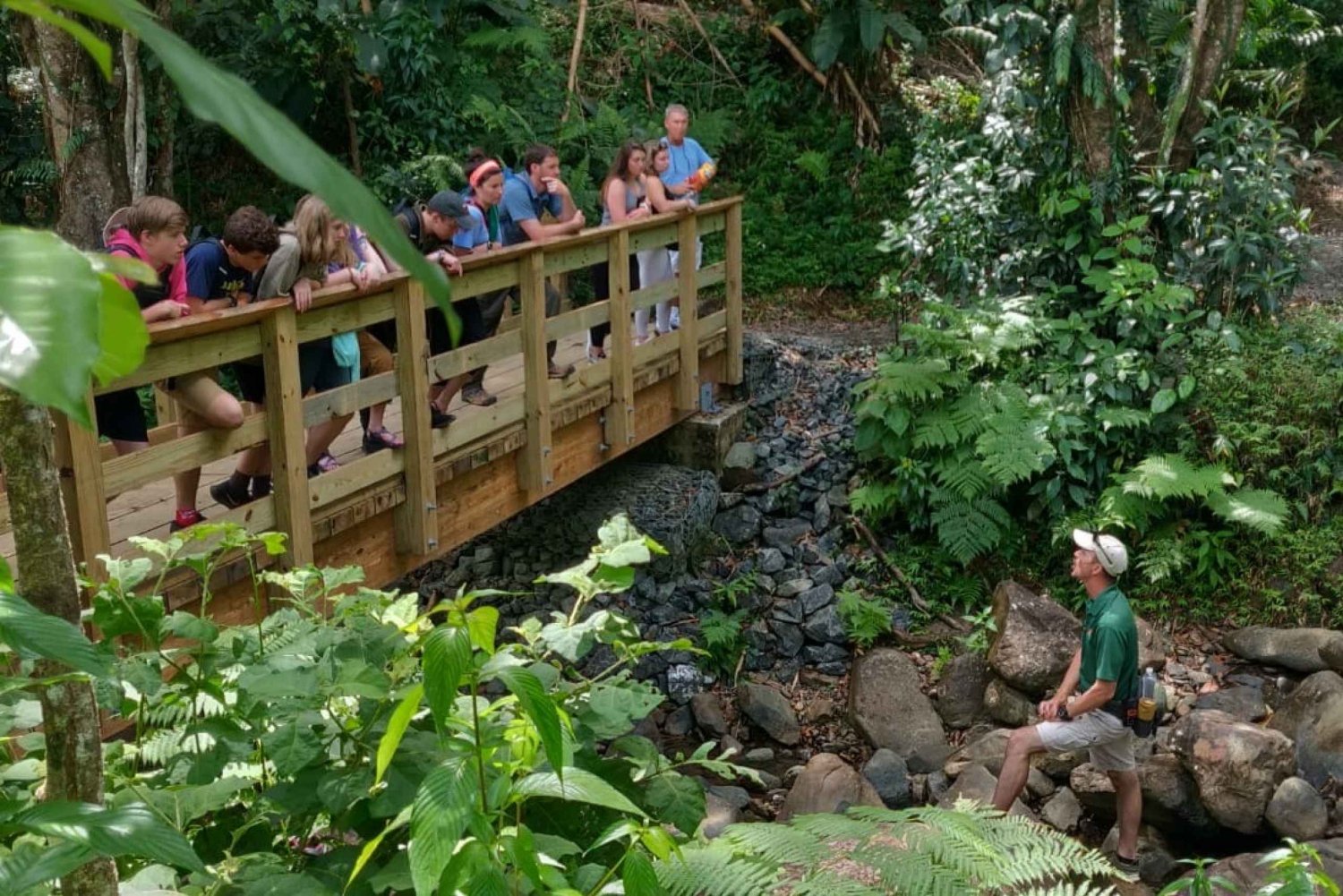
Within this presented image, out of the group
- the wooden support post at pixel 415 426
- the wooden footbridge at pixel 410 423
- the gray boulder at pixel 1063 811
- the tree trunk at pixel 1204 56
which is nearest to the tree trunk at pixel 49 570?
the wooden footbridge at pixel 410 423

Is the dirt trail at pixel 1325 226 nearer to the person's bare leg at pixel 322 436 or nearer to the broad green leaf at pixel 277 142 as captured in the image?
the person's bare leg at pixel 322 436

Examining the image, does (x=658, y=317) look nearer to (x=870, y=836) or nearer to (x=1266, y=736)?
(x=1266, y=736)

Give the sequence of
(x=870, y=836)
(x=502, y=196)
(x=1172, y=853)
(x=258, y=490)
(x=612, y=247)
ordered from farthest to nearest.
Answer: (x=612, y=247) → (x=502, y=196) → (x=1172, y=853) → (x=258, y=490) → (x=870, y=836)

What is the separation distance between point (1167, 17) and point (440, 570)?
22.5 feet

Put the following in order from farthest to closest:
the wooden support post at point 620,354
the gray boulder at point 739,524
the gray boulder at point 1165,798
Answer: the gray boulder at point 739,524
the wooden support post at point 620,354
the gray boulder at point 1165,798

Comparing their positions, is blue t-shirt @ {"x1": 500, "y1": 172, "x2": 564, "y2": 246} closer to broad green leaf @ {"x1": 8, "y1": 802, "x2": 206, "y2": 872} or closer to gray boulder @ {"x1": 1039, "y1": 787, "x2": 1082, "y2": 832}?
gray boulder @ {"x1": 1039, "y1": 787, "x2": 1082, "y2": 832}

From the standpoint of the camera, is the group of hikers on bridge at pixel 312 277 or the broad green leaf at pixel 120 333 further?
the group of hikers on bridge at pixel 312 277

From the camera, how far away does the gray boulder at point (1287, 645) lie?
838 cm

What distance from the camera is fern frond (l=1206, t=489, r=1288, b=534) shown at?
28.7 feet

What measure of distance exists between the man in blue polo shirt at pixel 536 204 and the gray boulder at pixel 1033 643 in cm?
318

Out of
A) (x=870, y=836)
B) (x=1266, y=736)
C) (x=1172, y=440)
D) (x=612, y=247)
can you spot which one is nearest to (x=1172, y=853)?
(x=1266, y=736)

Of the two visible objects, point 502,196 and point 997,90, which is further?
point 997,90

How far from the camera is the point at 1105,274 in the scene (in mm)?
9891

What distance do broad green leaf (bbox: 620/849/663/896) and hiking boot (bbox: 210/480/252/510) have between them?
4932 mm
